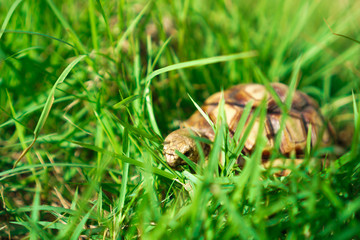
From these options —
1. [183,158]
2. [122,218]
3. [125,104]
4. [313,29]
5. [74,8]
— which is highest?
[74,8]

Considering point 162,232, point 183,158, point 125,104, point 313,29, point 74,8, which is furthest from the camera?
point 313,29

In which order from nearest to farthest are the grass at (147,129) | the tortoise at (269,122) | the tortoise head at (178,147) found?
the grass at (147,129), the tortoise head at (178,147), the tortoise at (269,122)

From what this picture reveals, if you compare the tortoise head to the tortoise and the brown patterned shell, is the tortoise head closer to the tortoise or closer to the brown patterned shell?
the tortoise

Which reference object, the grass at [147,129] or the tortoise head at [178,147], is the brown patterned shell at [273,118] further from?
the tortoise head at [178,147]

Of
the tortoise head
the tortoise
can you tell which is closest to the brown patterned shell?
the tortoise

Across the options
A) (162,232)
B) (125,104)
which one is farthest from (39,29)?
(162,232)

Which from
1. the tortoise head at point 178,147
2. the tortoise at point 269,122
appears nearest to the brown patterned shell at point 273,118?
the tortoise at point 269,122

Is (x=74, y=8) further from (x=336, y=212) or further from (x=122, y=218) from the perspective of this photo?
(x=336, y=212)
